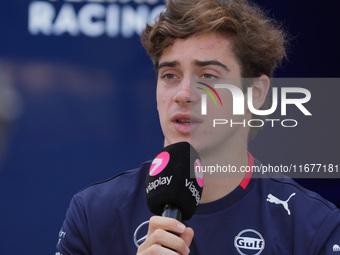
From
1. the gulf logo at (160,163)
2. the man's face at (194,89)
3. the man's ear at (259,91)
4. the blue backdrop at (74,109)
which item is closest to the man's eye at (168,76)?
the man's face at (194,89)

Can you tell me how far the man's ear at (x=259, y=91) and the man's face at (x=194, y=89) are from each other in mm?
144

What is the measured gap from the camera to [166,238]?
1.09m

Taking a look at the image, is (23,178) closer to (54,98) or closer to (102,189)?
(54,98)

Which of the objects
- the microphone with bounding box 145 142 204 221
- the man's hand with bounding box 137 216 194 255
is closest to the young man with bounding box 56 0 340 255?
the microphone with bounding box 145 142 204 221

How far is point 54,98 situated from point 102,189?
1.12 m

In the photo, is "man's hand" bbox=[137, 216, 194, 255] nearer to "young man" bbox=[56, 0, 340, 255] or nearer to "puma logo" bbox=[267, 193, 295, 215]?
"young man" bbox=[56, 0, 340, 255]

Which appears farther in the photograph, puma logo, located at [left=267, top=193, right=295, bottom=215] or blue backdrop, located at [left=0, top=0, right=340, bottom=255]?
blue backdrop, located at [left=0, top=0, right=340, bottom=255]

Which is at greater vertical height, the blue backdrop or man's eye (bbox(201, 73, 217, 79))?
the blue backdrop

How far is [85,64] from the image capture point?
291cm

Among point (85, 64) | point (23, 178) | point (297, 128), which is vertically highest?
point (85, 64)

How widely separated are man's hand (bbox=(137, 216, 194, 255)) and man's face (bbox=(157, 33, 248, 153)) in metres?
0.55

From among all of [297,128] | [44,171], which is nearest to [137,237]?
[44,171]

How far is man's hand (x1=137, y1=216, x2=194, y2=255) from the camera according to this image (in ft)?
3.56

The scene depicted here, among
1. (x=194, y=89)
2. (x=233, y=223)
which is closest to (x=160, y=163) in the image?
(x=194, y=89)
